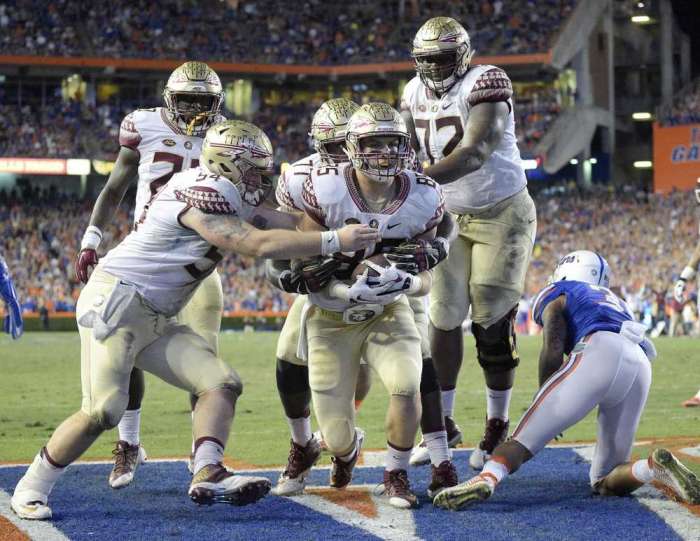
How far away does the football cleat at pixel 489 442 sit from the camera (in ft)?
19.3

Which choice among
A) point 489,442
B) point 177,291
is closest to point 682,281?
point 489,442

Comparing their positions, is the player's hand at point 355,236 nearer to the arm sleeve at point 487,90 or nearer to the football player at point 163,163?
the football player at point 163,163

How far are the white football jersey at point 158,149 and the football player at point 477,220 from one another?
1195 mm

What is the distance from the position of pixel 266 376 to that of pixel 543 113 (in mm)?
24732

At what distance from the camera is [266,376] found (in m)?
13.1

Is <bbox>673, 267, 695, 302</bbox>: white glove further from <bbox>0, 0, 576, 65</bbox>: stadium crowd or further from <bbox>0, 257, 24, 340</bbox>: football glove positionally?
<bbox>0, 0, 576, 65</bbox>: stadium crowd

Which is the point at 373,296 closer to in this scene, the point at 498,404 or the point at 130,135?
the point at 498,404

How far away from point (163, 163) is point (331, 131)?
105 cm

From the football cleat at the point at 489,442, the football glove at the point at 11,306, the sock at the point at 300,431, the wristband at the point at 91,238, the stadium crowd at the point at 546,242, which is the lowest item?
the stadium crowd at the point at 546,242

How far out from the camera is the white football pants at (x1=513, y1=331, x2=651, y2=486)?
189 inches

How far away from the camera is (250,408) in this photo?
31.9 ft

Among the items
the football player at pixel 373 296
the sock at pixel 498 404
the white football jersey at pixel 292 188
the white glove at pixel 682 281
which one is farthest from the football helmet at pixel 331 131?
the white glove at pixel 682 281

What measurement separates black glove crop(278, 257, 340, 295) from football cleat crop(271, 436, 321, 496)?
0.90 m

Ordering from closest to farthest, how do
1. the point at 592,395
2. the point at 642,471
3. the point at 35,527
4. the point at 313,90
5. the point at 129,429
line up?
1. the point at 35,527
2. the point at 642,471
3. the point at 592,395
4. the point at 129,429
5. the point at 313,90
